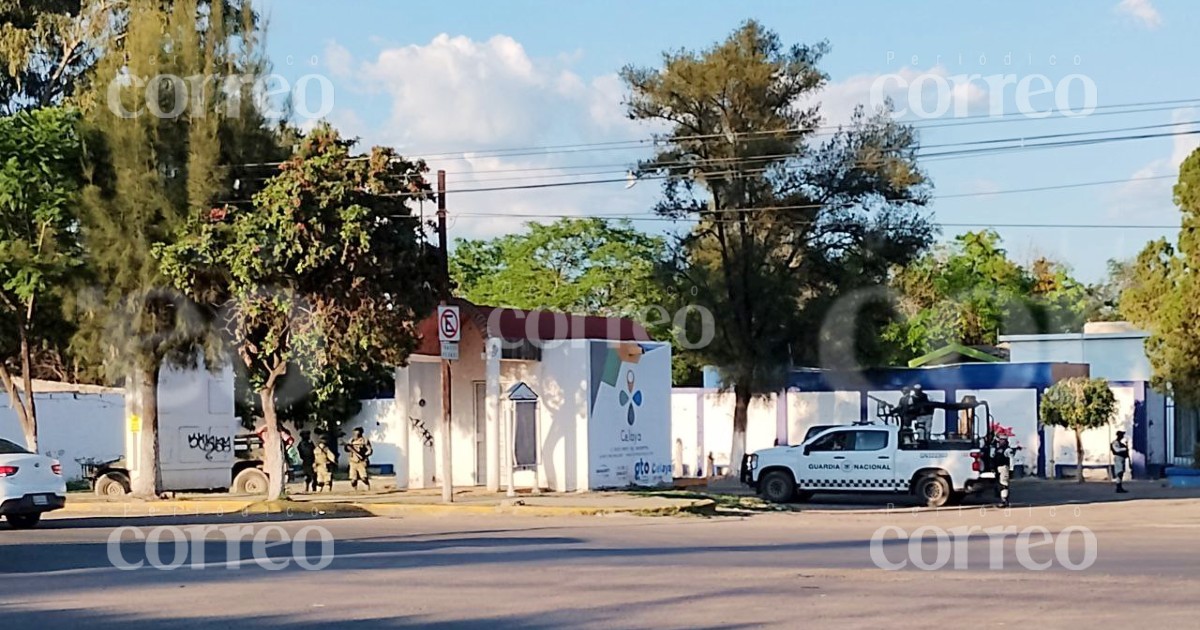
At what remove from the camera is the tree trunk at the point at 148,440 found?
3044cm

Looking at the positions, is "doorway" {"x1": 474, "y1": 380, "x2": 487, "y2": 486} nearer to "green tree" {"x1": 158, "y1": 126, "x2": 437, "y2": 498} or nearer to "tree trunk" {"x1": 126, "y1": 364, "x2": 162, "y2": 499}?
"green tree" {"x1": 158, "y1": 126, "x2": 437, "y2": 498}

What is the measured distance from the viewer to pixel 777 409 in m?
44.1

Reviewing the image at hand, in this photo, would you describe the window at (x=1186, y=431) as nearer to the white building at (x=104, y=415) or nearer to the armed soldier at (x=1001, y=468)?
the armed soldier at (x=1001, y=468)

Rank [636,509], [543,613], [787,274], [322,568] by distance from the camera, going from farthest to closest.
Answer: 1. [787,274]
2. [636,509]
3. [322,568]
4. [543,613]

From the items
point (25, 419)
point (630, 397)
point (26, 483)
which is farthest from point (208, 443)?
point (26, 483)

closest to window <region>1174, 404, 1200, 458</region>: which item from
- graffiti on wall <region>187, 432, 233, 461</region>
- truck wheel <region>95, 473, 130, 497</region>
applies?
graffiti on wall <region>187, 432, 233, 461</region>

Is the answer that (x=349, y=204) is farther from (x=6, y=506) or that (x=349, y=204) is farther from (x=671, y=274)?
(x=671, y=274)

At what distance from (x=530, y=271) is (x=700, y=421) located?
2221 cm

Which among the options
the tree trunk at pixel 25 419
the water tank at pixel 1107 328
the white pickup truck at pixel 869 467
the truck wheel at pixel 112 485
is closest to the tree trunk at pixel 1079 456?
the white pickup truck at pixel 869 467

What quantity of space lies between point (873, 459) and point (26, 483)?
16044 millimetres

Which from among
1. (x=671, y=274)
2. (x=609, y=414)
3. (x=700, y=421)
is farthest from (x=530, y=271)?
(x=609, y=414)

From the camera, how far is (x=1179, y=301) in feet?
119

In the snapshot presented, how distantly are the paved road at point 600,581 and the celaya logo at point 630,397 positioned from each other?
9722 millimetres

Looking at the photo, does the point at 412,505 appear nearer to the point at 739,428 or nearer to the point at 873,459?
the point at 873,459
